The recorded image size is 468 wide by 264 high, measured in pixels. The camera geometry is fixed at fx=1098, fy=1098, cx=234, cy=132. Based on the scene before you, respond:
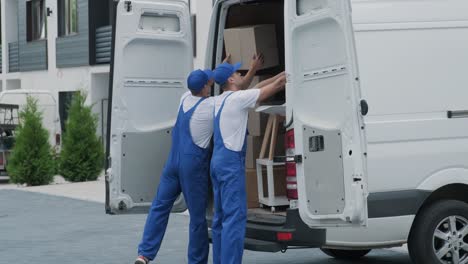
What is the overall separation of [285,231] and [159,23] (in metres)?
2.73

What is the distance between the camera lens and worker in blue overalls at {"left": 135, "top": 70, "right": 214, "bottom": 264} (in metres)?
9.41

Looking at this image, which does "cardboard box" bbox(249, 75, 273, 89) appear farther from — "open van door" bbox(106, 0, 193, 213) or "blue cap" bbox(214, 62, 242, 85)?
"blue cap" bbox(214, 62, 242, 85)

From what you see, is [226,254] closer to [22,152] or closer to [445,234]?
[445,234]

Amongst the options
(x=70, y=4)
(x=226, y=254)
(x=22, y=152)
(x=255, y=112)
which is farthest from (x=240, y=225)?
(x=70, y=4)

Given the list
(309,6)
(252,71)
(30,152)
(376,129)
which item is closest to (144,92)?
(252,71)

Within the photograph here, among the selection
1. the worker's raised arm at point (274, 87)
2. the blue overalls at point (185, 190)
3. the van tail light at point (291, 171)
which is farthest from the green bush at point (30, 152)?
the van tail light at point (291, 171)

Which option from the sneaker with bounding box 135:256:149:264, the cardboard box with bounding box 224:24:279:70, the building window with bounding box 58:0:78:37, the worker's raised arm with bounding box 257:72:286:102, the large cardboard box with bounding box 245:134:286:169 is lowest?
the sneaker with bounding box 135:256:149:264

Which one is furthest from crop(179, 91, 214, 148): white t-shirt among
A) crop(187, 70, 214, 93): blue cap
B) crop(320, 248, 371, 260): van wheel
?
crop(320, 248, 371, 260): van wheel

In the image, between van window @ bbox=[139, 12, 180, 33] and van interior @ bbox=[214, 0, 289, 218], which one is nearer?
van interior @ bbox=[214, 0, 289, 218]

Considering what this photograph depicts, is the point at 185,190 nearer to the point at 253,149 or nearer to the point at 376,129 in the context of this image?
the point at 253,149

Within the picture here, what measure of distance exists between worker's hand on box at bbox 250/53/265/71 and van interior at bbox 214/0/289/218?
0.31 metres

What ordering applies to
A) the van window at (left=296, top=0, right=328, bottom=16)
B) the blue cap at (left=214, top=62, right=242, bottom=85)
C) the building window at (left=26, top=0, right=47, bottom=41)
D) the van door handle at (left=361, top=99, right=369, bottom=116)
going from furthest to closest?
the building window at (left=26, top=0, right=47, bottom=41)
the blue cap at (left=214, top=62, right=242, bottom=85)
the van window at (left=296, top=0, right=328, bottom=16)
the van door handle at (left=361, top=99, right=369, bottom=116)

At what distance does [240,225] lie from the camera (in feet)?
29.0

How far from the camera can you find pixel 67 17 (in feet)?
113
